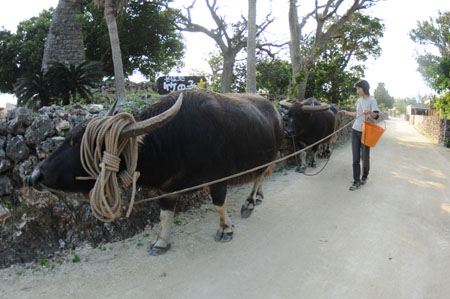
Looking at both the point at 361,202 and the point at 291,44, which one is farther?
the point at 291,44

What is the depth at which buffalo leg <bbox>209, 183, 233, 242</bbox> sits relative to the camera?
10.0 ft

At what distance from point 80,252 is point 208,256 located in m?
1.18

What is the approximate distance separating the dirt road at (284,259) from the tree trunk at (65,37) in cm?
927

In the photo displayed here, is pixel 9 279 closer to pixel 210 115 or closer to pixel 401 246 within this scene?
pixel 210 115

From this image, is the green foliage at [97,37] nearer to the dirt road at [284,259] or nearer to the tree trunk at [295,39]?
the tree trunk at [295,39]

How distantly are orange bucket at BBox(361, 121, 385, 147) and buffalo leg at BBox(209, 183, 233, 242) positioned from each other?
2.87 metres

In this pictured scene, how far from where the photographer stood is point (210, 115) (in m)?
2.86

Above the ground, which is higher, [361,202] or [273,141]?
[273,141]

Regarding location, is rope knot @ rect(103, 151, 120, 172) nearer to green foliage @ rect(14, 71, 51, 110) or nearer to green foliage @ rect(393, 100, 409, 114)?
green foliage @ rect(14, 71, 51, 110)

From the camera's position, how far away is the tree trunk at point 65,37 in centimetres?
1073

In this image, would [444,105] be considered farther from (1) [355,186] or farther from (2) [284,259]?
(2) [284,259]

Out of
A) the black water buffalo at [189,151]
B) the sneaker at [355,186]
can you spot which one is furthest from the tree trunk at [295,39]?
the black water buffalo at [189,151]

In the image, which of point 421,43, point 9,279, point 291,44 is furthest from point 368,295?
point 421,43

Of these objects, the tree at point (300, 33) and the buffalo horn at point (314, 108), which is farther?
the tree at point (300, 33)
